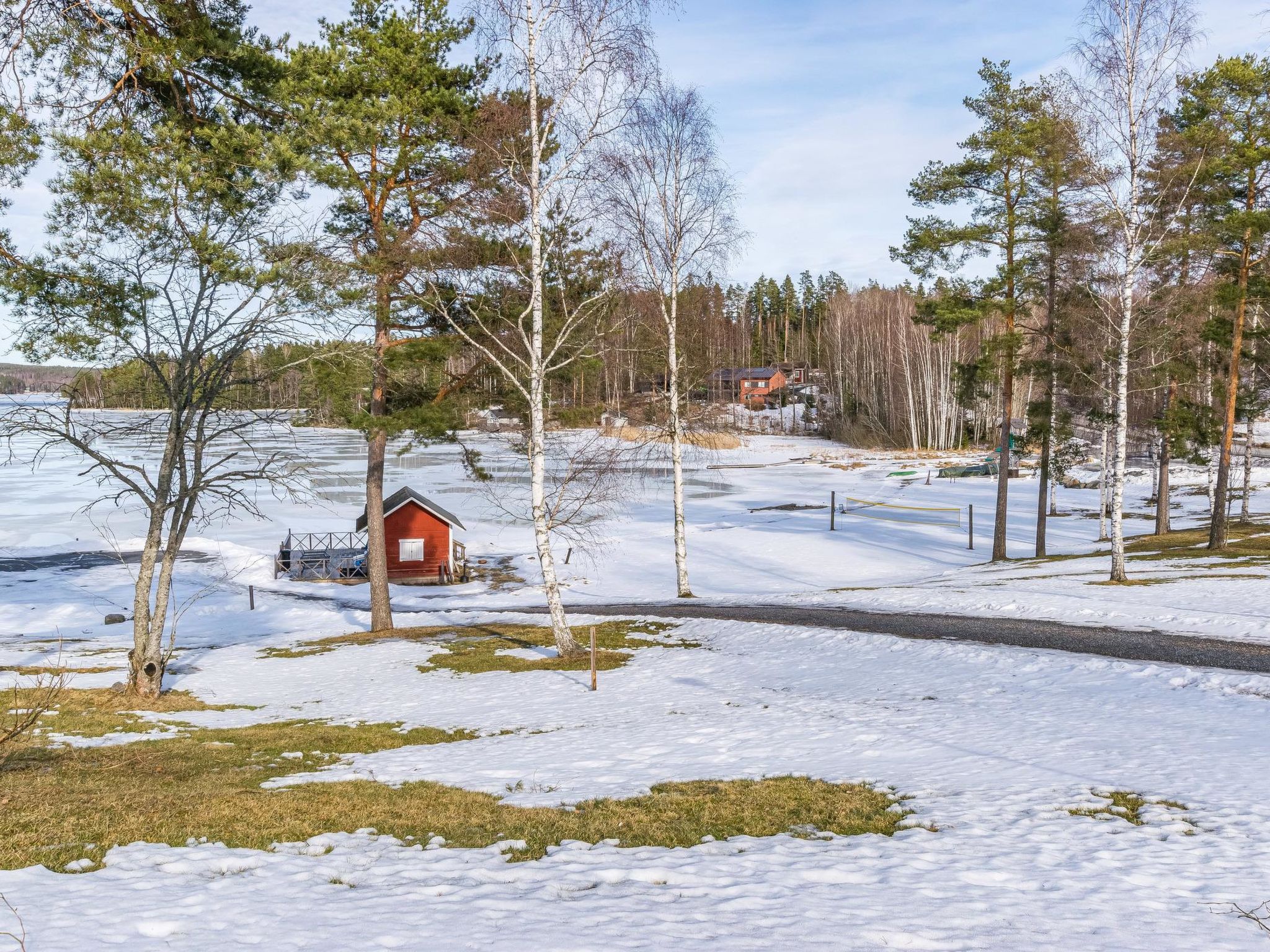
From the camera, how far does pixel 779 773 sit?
884 centimetres

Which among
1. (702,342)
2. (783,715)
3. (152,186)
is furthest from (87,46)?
(702,342)

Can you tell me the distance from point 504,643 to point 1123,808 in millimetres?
12637

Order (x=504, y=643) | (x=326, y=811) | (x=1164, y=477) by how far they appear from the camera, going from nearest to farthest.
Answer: (x=326, y=811)
(x=504, y=643)
(x=1164, y=477)

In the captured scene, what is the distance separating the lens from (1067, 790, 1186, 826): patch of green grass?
7.13 m

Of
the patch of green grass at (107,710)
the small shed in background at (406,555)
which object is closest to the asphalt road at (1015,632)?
the patch of green grass at (107,710)

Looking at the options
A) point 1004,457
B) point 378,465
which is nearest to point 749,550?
point 1004,457

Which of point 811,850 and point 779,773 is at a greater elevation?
point 811,850

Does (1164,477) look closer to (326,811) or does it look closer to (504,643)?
(504,643)

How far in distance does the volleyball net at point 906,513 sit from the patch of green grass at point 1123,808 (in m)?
32.7

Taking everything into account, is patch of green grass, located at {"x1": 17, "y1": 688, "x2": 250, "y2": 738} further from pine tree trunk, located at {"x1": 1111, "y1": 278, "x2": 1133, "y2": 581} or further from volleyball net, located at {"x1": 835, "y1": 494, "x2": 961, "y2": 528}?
volleyball net, located at {"x1": 835, "y1": 494, "x2": 961, "y2": 528}

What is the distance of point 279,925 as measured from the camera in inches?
201

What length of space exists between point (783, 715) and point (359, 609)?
1722 centimetres

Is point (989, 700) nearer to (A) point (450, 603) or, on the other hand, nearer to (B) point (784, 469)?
(A) point (450, 603)

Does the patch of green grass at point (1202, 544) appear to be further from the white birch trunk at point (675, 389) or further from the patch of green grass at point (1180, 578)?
the white birch trunk at point (675, 389)
